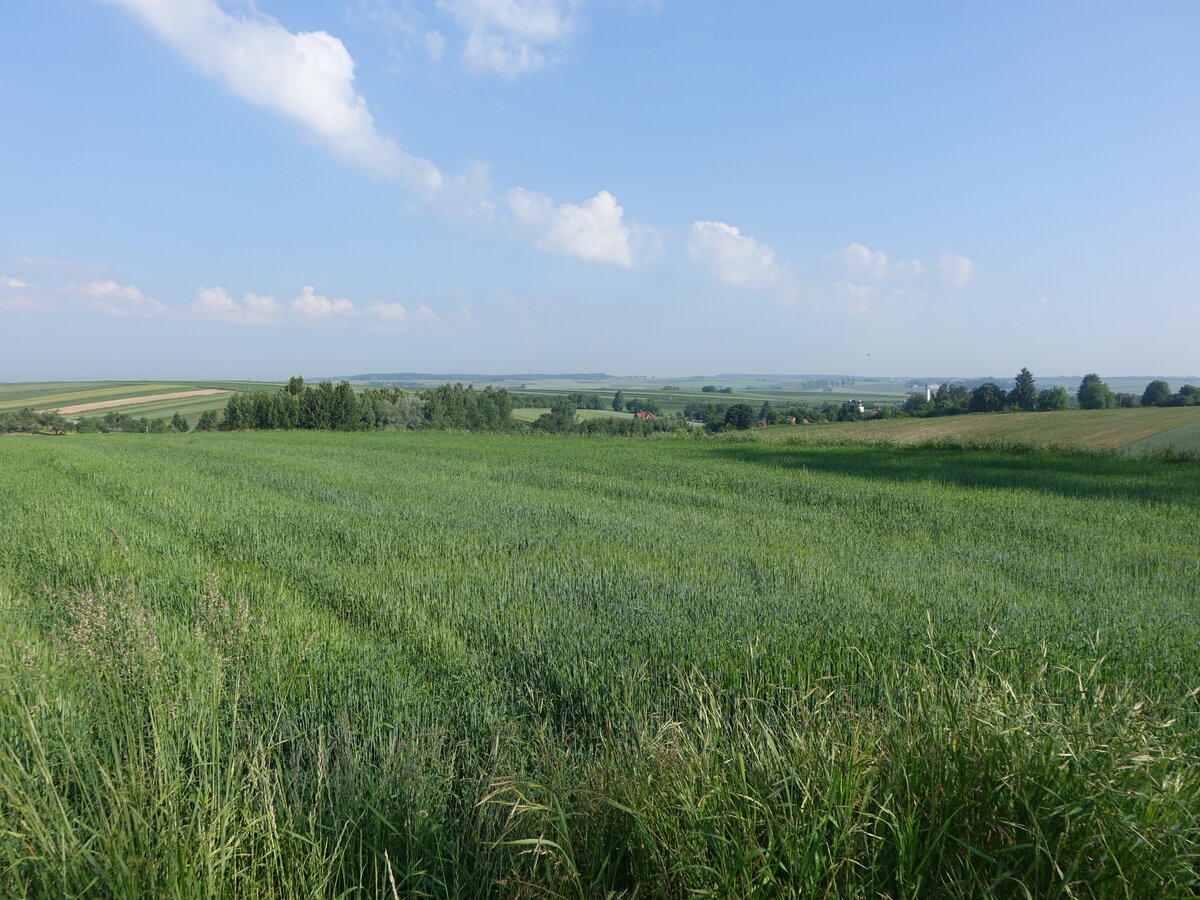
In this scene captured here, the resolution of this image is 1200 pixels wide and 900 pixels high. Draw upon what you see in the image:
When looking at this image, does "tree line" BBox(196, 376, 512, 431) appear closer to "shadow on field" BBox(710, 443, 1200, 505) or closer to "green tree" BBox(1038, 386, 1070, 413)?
"shadow on field" BBox(710, 443, 1200, 505)

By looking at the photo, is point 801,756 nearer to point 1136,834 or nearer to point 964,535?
point 1136,834

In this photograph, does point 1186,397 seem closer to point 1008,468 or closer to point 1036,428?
point 1036,428

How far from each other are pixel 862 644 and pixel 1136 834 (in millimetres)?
3296

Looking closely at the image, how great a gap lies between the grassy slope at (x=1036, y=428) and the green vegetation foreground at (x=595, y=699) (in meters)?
24.3

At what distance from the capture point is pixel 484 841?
243 centimetres

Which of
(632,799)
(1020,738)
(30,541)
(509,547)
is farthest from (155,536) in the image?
(1020,738)

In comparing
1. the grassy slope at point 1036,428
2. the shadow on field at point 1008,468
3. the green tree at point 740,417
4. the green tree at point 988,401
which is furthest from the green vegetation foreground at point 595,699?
the green tree at point 988,401

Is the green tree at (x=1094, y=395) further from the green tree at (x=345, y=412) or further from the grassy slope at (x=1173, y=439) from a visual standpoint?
the green tree at (x=345, y=412)

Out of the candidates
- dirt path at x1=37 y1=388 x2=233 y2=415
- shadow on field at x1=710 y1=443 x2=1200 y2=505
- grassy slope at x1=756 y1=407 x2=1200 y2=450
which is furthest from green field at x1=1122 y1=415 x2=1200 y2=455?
dirt path at x1=37 y1=388 x2=233 y2=415

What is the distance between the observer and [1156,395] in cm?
5634

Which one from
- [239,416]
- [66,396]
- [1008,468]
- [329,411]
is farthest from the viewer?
[66,396]

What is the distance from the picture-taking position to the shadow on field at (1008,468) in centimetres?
1545

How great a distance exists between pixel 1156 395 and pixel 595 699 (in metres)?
72.4

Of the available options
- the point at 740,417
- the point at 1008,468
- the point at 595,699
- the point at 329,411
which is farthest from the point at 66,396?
the point at 595,699
